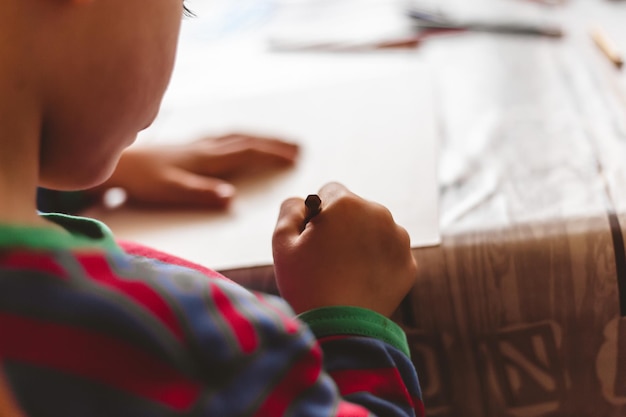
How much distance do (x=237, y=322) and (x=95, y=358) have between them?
0.05 meters

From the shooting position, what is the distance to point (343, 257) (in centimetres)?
39

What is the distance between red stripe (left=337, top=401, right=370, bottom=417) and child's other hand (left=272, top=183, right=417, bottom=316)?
0.21 feet

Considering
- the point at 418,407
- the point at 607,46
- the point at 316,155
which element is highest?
the point at 607,46

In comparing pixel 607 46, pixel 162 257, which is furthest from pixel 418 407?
pixel 607 46

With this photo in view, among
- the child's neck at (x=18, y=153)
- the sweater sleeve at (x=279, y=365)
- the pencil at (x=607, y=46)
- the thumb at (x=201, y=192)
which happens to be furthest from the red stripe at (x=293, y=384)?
the pencil at (x=607, y=46)

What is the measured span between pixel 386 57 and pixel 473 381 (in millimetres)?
413

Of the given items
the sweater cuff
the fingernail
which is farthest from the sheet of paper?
the sweater cuff

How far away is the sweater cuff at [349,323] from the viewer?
356 mm

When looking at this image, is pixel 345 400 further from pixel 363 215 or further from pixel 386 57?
pixel 386 57

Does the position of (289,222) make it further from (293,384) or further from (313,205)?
(293,384)

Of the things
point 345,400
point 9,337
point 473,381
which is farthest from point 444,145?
point 9,337

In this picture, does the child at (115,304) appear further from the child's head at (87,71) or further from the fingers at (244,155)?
the fingers at (244,155)

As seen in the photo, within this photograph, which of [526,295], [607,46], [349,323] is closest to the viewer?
[349,323]

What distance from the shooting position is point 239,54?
875 mm
